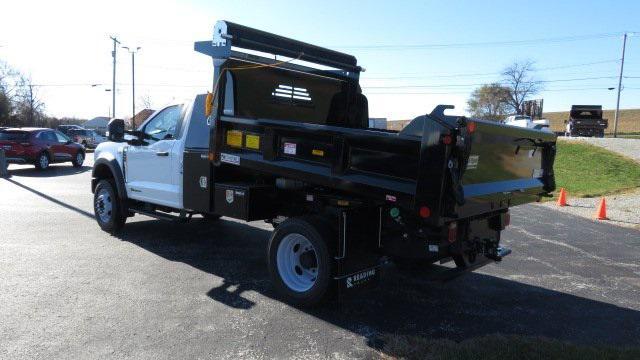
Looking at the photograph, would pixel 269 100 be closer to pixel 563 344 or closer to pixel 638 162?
pixel 563 344

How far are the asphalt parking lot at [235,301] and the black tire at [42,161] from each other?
1121cm

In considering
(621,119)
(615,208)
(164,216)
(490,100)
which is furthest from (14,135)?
(621,119)

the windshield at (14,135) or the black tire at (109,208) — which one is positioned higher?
the windshield at (14,135)

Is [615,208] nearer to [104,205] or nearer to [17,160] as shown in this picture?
[104,205]

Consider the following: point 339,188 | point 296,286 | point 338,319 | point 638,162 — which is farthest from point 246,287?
point 638,162

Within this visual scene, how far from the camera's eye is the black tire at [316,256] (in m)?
4.55

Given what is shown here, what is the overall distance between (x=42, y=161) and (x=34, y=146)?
0.66 m

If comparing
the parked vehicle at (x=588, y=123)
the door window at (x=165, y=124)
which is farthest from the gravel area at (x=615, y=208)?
the parked vehicle at (x=588, y=123)

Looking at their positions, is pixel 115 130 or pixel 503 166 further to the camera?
pixel 115 130

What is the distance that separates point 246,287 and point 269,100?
2.35m

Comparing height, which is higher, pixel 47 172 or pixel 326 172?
pixel 326 172

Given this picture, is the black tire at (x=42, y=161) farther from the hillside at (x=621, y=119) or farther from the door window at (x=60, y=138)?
the hillside at (x=621, y=119)

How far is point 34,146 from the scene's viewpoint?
1792 centimetres

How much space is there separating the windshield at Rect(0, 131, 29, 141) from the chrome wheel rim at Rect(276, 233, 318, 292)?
54.8 ft
